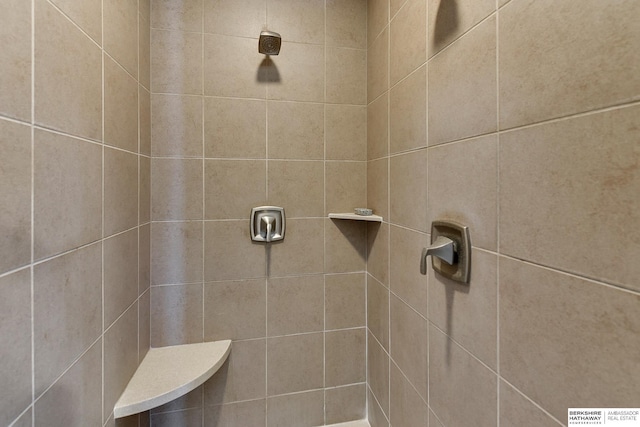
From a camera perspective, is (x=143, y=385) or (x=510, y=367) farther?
(x=143, y=385)

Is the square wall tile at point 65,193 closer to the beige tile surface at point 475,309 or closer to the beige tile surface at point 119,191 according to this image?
the beige tile surface at point 119,191

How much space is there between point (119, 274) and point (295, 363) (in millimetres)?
856

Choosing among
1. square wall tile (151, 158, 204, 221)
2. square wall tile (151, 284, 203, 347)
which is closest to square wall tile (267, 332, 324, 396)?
square wall tile (151, 284, 203, 347)

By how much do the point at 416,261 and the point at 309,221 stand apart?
0.56 meters

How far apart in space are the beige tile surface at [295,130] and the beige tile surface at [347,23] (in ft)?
1.11

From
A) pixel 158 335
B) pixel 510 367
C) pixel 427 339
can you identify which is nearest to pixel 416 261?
pixel 427 339

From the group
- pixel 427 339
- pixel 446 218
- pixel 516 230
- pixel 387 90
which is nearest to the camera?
pixel 516 230

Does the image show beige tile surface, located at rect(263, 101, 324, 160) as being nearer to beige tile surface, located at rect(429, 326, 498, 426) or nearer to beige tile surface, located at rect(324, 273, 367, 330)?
beige tile surface, located at rect(324, 273, 367, 330)

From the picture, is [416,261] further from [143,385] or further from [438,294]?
[143,385]

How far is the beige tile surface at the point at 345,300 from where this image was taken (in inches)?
53.7

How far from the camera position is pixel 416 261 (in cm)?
94

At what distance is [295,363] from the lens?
1324mm

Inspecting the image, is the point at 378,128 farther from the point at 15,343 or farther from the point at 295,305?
the point at 15,343

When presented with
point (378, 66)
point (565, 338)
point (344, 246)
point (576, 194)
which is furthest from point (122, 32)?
point (565, 338)
